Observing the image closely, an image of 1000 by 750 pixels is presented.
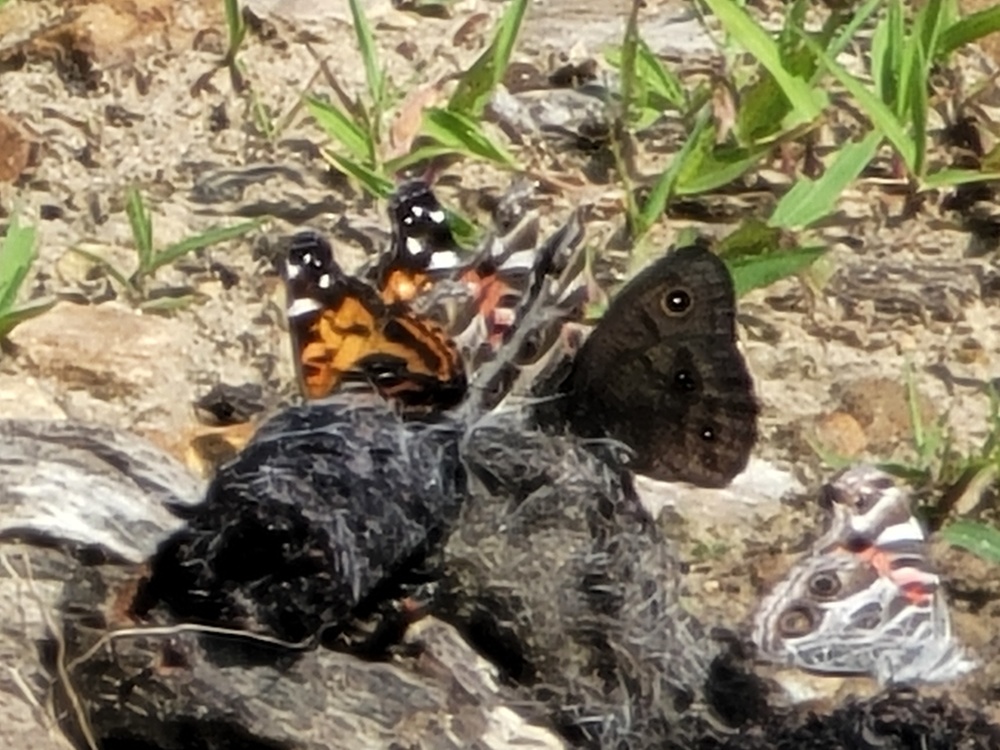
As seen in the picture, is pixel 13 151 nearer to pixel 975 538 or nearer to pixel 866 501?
pixel 866 501

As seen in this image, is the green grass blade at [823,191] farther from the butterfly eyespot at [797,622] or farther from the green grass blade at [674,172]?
the butterfly eyespot at [797,622]

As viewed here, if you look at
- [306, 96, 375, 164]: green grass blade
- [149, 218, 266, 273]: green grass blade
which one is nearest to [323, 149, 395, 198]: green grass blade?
[306, 96, 375, 164]: green grass blade

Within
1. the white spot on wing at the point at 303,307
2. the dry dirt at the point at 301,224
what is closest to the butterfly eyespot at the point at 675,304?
the dry dirt at the point at 301,224

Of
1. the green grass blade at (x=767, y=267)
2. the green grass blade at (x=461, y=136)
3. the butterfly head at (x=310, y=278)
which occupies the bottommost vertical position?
the green grass blade at (x=767, y=267)

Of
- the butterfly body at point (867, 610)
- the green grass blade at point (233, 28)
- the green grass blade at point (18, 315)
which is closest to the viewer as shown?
the butterfly body at point (867, 610)

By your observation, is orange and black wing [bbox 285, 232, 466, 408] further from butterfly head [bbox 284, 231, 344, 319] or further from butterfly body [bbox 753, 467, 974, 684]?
butterfly body [bbox 753, 467, 974, 684]

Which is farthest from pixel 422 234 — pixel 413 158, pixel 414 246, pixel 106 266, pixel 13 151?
pixel 13 151
